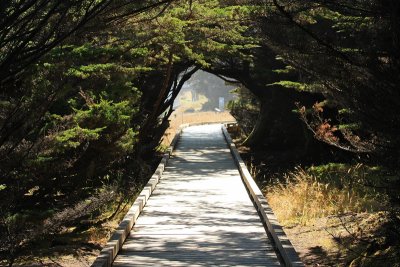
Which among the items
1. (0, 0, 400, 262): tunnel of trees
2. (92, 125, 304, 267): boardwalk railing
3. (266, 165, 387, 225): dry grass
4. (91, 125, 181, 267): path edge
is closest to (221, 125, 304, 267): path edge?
(92, 125, 304, 267): boardwalk railing

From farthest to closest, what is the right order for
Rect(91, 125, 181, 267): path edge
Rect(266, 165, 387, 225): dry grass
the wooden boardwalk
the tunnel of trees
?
Rect(266, 165, 387, 225): dry grass < the wooden boardwalk < Rect(91, 125, 181, 267): path edge < the tunnel of trees

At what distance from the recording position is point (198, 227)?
35.3 ft

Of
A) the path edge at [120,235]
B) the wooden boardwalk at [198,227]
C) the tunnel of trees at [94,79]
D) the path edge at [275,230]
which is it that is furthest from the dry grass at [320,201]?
the path edge at [120,235]

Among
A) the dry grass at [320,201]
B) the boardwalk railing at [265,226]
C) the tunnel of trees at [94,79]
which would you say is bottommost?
the dry grass at [320,201]

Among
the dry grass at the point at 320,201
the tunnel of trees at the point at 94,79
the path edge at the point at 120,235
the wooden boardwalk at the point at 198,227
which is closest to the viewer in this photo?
the tunnel of trees at the point at 94,79

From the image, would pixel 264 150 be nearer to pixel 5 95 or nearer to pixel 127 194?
pixel 127 194

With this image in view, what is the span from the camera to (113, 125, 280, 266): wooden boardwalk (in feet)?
27.8

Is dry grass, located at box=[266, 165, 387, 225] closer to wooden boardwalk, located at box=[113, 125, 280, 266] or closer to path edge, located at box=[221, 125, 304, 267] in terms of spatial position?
path edge, located at box=[221, 125, 304, 267]

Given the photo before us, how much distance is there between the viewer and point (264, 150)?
26281 millimetres

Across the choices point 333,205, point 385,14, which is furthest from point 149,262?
point 333,205

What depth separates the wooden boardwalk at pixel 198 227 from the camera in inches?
334

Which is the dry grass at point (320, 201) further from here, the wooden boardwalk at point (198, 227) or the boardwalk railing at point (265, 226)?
the wooden boardwalk at point (198, 227)

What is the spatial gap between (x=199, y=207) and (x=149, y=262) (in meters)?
4.66

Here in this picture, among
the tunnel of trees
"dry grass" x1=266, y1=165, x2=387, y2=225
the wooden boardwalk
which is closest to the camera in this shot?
the tunnel of trees
